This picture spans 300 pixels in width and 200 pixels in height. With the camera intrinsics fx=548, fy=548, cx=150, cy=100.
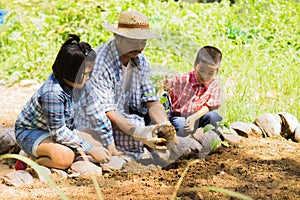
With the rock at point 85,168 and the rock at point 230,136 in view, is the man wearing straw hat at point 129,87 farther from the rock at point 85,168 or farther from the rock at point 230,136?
the rock at point 230,136

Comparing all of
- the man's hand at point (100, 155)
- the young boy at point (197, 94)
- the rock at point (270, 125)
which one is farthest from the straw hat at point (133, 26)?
the rock at point (270, 125)

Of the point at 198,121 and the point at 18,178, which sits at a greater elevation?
the point at 198,121

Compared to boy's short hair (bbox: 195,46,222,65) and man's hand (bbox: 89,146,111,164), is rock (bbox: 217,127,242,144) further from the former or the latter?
man's hand (bbox: 89,146,111,164)

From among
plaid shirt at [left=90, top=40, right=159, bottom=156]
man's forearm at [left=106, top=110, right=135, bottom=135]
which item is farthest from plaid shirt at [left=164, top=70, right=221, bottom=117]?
man's forearm at [left=106, top=110, right=135, bottom=135]

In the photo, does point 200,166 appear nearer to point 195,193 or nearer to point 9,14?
point 195,193

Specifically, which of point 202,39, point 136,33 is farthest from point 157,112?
point 202,39

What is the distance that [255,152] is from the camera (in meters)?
3.97

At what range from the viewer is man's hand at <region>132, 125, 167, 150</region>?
11.8 feet

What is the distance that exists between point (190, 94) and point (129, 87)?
21.8 inches

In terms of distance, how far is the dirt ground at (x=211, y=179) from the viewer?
10.0 ft

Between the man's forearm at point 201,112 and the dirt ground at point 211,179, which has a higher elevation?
the man's forearm at point 201,112

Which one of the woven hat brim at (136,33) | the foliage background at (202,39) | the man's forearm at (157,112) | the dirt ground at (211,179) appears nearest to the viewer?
the dirt ground at (211,179)

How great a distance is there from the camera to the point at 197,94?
13.8 ft

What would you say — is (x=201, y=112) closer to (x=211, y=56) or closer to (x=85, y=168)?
(x=211, y=56)
